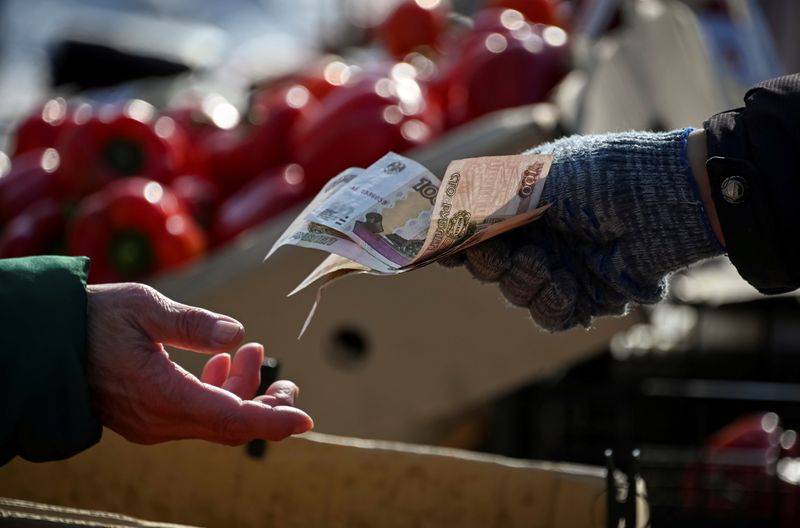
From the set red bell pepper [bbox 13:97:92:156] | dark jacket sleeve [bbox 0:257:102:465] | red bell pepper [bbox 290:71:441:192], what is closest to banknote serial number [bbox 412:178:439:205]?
dark jacket sleeve [bbox 0:257:102:465]

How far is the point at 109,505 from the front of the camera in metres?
1.73

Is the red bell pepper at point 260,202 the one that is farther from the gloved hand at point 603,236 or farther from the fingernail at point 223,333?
the fingernail at point 223,333

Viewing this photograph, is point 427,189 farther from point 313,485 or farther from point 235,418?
point 313,485

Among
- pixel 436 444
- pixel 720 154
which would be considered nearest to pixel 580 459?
pixel 436 444

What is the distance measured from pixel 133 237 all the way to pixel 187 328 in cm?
155

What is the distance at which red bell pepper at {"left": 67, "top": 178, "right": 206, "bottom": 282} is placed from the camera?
8.95 ft

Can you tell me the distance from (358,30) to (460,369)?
4401 mm

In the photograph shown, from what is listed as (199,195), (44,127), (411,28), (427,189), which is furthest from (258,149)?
(427,189)

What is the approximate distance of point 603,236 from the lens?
1.37 meters

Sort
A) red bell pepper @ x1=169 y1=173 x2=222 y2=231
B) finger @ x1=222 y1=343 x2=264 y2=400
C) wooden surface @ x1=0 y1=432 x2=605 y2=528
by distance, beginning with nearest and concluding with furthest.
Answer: finger @ x1=222 y1=343 x2=264 y2=400 < wooden surface @ x1=0 y1=432 x2=605 y2=528 < red bell pepper @ x1=169 y1=173 x2=222 y2=231

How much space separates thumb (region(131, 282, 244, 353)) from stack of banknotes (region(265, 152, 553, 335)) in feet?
0.33

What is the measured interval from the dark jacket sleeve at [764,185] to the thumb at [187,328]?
0.59 meters

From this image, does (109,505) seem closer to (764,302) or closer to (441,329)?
(441,329)

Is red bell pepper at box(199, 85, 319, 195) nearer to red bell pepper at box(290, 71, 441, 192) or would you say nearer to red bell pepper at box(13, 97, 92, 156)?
red bell pepper at box(290, 71, 441, 192)
